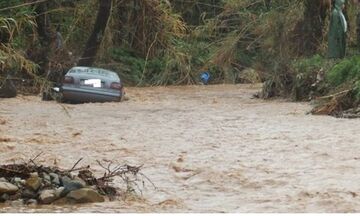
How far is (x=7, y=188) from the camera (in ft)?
28.4

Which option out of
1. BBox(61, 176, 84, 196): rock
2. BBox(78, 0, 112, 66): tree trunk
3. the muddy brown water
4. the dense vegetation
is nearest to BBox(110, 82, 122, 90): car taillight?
the muddy brown water

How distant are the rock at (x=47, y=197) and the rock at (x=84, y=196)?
0.54 feet

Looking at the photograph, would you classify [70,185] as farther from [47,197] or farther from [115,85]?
[115,85]

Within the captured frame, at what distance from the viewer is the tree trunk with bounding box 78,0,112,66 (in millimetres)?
29547

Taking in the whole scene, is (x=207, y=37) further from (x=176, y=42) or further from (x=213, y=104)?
(x=213, y=104)

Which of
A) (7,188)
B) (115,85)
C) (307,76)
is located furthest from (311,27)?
(7,188)

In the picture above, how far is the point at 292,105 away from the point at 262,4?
A: 530 inches

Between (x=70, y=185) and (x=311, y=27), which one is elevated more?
(x=311, y=27)

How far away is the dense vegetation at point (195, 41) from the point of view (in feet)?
82.2

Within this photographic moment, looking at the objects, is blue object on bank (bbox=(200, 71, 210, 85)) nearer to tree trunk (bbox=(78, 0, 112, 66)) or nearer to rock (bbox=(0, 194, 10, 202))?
tree trunk (bbox=(78, 0, 112, 66))

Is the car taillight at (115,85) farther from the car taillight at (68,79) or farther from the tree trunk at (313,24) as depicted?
the tree trunk at (313,24)

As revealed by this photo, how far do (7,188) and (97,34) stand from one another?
71.5ft

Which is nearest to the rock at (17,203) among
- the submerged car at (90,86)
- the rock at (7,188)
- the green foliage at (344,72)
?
the rock at (7,188)

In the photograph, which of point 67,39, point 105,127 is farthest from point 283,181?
A: point 67,39
